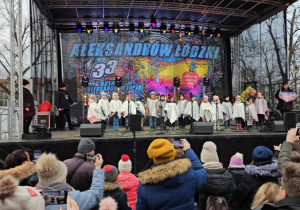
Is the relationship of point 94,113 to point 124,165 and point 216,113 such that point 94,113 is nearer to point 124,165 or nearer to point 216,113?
point 216,113

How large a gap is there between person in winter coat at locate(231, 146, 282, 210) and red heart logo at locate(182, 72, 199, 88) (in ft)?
38.6

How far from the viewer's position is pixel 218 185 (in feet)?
8.76

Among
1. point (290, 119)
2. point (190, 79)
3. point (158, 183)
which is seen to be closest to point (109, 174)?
A: point (158, 183)

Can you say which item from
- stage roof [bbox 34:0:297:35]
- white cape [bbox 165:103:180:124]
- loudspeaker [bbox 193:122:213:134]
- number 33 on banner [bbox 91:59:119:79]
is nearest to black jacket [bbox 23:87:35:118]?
stage roof [bbox 34:0:297:35]

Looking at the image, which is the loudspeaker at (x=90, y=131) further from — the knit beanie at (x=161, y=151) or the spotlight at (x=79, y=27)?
the spotlight at (x=79, y=27)

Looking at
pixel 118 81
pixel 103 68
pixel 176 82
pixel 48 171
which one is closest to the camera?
pixel 48 171

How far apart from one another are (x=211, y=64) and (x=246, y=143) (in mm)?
8470

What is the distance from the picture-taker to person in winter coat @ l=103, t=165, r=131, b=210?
103 inches

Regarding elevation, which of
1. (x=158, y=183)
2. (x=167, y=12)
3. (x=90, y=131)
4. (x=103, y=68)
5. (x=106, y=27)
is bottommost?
(x=158, y=183)

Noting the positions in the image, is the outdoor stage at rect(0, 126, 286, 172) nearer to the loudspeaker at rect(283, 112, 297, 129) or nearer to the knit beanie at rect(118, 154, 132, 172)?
the loudspeaker at rect(283, 112, 297, 129)

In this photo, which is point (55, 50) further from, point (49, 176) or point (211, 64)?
point (49, 176)

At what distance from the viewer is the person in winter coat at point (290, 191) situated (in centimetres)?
131

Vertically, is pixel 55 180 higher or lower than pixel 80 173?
higher

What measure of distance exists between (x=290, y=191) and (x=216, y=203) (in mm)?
1342
